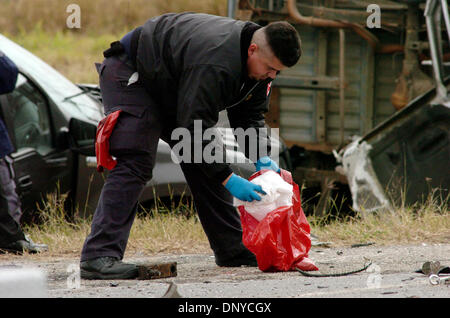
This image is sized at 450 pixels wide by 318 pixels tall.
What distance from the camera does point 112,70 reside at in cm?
454

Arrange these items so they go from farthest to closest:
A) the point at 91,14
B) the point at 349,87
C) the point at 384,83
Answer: the point at 91,14 → the point at 349,87 → the point at 384,83

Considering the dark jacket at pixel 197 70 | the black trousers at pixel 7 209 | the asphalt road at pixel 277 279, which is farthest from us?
the black trousers at pixel 7 209

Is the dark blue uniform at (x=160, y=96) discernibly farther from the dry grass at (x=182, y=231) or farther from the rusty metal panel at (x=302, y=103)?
the rusty metal panel at (x=302, y=103)

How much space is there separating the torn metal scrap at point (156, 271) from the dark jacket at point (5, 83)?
168cm

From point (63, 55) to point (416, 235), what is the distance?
11.8 m

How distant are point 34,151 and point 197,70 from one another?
99.8 inches

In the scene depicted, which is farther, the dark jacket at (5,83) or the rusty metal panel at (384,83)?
the rusty metal panel at (384,83)

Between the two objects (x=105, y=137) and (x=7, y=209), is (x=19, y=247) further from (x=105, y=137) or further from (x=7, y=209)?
(x=105, y=137)

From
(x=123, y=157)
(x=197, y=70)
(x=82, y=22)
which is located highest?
(x=197, y=70)

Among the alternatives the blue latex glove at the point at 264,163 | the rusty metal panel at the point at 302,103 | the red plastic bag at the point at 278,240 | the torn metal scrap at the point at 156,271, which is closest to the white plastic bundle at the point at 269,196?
the red plastic bag at the point at 278,240

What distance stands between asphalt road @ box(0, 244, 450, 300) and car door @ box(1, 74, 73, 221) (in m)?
0.77

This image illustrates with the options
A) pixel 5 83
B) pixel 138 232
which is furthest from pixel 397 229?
pixel 5 83

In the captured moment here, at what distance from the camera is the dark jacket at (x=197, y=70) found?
160 inches

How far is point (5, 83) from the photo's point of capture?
5500mm
